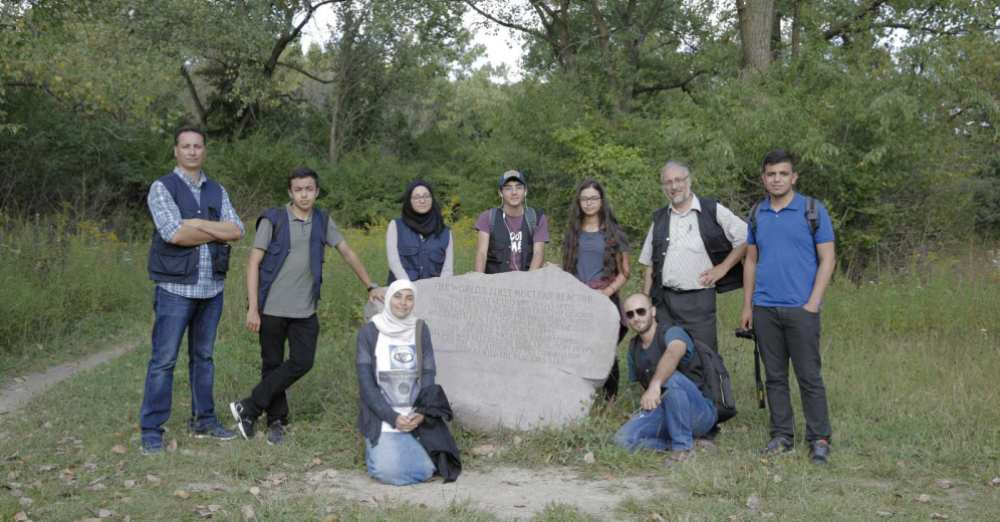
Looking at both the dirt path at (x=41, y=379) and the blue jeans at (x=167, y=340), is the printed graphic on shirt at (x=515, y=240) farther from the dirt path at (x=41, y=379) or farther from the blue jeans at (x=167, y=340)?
the dirt path at (x=41, y=379)

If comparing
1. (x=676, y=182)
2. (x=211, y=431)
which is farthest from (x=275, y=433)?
(x=676, y=182)

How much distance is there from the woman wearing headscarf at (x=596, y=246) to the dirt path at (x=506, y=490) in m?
1.41

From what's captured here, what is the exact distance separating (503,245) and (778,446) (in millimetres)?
2363

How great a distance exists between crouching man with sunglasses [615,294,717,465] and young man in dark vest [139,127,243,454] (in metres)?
2.74

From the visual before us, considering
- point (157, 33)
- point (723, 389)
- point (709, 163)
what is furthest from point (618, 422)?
point (157, 33)

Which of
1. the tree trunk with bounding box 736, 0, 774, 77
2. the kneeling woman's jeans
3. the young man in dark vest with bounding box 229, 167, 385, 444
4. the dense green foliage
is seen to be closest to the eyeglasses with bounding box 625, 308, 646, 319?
the kneeling woman's jeans

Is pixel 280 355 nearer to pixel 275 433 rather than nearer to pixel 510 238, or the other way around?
pixel 275 433

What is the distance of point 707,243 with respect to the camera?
636 centimetres

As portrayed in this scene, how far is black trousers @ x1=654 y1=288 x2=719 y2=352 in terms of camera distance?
6.40m

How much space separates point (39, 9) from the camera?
13750 millimetres

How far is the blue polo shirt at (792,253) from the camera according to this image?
5684mm

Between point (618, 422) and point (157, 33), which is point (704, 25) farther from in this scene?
point (618, 422)

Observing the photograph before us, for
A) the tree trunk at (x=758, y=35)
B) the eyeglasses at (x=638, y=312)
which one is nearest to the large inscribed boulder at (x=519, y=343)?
the eyeglasses at (x=638, y=312)

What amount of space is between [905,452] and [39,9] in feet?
43.3
